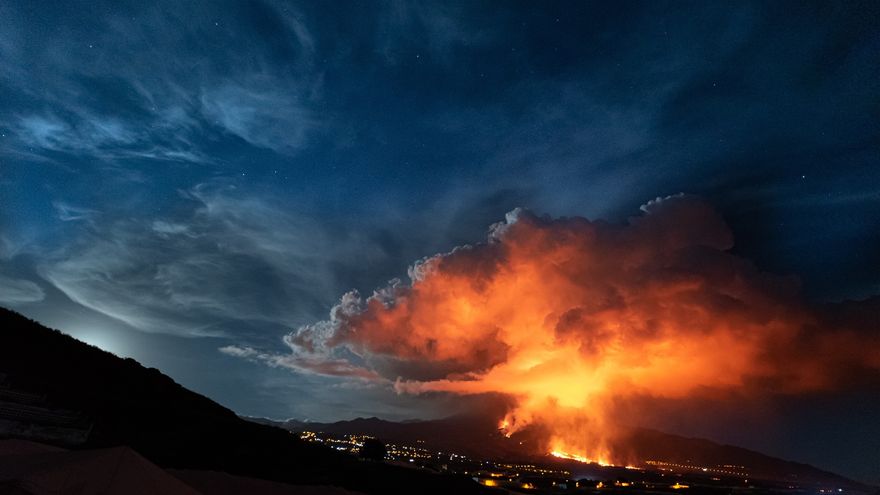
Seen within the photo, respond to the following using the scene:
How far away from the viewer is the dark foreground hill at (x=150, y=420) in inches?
1629

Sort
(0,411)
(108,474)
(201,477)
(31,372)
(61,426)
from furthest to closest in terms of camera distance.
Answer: (31,372) → (61,426) → (201,477) → (0,411) → (108,474)

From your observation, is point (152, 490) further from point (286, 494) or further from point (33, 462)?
point (286, 494)

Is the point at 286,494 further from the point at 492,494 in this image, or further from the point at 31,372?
the point at 492,494

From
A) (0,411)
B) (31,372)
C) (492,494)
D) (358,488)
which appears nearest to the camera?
(0,411)

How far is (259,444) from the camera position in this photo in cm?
6712

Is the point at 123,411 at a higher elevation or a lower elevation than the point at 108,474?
higher

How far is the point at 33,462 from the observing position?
57.8 feet

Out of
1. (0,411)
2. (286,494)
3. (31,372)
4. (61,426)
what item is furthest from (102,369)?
(286,494)

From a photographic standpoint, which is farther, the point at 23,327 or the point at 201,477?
the point at 23,327

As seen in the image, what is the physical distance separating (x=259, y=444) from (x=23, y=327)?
3031 cm

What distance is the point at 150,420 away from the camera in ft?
183

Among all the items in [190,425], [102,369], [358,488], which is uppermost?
[102,369]

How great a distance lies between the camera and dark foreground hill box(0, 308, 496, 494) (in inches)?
1629

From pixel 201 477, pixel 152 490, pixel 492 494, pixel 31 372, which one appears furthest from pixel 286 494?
pixel 492 494
